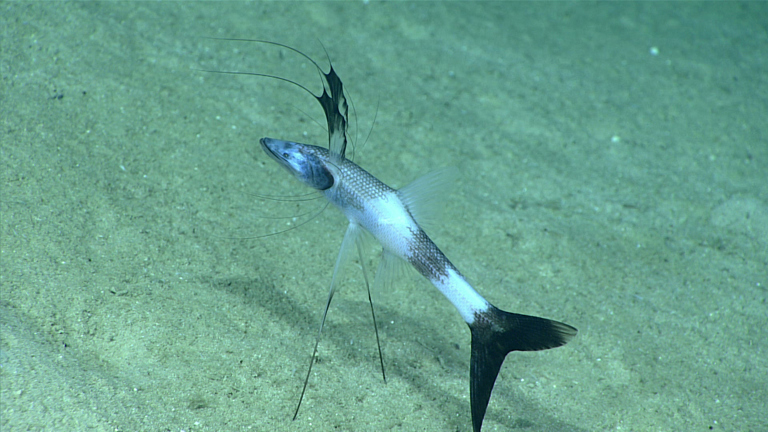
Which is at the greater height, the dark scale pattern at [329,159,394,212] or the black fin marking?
the black fin marking

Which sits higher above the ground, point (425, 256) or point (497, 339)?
point (425, 256)

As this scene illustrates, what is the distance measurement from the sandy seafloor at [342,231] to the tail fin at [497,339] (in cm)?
59

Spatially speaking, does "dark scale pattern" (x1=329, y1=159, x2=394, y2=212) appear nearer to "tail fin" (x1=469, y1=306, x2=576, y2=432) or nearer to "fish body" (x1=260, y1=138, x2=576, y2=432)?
"fish body" (x1=260, y1=138, x2=576, y2=432)

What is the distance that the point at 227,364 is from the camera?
2.45m

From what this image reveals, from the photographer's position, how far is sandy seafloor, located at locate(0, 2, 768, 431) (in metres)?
2.40

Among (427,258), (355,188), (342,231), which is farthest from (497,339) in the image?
(342,231)

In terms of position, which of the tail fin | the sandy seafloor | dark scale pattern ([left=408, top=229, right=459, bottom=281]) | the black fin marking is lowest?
the sandy seafloor

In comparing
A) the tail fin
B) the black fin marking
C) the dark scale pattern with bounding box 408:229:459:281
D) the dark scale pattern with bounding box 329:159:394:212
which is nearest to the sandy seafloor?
the tail fin

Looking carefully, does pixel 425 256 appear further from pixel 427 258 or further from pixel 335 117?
pixel 335 117

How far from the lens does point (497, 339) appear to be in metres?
2.01

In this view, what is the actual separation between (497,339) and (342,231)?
179 centimetres

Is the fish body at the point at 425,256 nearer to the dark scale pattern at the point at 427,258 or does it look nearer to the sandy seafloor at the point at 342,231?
the dark scale pattern at the point at 427,258

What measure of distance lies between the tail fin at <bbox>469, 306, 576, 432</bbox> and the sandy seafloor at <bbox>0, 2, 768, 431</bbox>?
591 millimetres

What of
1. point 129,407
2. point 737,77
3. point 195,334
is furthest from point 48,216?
point 737,77
